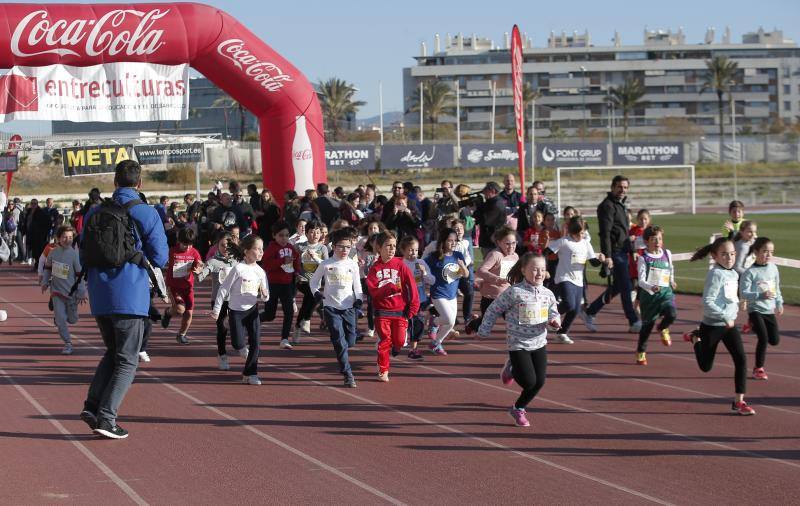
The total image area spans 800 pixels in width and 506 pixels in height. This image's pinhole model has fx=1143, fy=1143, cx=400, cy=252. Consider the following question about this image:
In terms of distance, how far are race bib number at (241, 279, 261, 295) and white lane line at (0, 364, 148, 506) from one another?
222cm

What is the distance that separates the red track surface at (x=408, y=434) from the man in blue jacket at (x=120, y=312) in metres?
0.26

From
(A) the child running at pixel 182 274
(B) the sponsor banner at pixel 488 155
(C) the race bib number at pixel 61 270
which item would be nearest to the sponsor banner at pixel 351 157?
(B) the sponsor banner at pixel 488 155

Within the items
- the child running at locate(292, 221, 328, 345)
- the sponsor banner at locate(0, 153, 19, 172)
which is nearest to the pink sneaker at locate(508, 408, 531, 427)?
the child running at locate(292, 221, 328, 345)

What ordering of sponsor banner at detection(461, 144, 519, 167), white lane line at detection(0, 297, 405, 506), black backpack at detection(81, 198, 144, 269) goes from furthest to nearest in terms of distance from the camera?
1. sponsor banner at detection(461, 144, 519, 167)
2. black backpack at detection(81, 198, 144, 269)
3. white lane line at detection(0, 297, 405, 506)

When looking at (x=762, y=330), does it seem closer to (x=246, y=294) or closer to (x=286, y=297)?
(x=246, y=294)

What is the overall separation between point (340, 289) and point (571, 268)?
11.5 feet

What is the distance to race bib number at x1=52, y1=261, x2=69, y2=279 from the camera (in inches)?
516

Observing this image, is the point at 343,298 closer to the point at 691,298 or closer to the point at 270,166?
the point at 691,298

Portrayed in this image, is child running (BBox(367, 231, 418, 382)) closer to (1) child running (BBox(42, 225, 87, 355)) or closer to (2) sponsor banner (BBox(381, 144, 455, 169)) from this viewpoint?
(1) child running (BBox(42, 225, 87, 355))

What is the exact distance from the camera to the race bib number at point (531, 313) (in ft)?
28.8

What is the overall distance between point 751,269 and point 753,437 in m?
2.79

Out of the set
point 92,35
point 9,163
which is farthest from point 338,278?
point 9,163

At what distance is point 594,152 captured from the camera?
198 ft

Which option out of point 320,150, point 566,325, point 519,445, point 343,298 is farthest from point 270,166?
point 519,445
